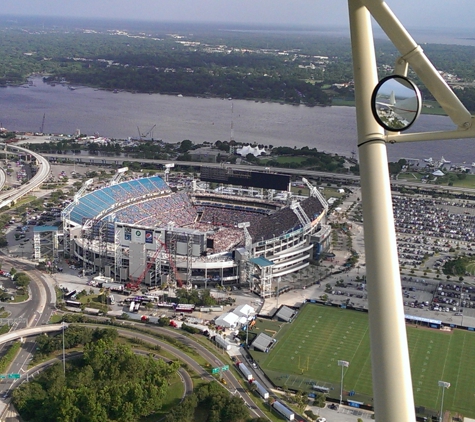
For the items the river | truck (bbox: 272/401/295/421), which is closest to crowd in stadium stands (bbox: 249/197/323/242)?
truck (bbox: 272/401/295/421)

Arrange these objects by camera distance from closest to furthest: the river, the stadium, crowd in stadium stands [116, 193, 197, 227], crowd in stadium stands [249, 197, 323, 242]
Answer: the stadium < crowd in stadium stands [249, 197, 323, 242] < crowd in stadium stands [116, 193, 197, 227] < the river

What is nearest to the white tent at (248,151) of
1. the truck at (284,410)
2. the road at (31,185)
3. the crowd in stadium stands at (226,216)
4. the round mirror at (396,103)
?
the road at (31,185)

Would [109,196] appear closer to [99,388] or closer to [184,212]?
[184,212]

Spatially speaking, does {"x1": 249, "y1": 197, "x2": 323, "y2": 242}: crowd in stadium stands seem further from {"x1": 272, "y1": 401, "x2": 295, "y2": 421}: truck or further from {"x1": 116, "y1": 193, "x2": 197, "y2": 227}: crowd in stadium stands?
{"x1": 272, "y1": 401, "x2": 295, "y2": 421}: truck

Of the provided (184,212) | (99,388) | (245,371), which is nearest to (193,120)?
(184,212)

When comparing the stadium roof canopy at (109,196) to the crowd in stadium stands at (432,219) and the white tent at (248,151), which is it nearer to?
the crowd in stadium stands at (432,219)
